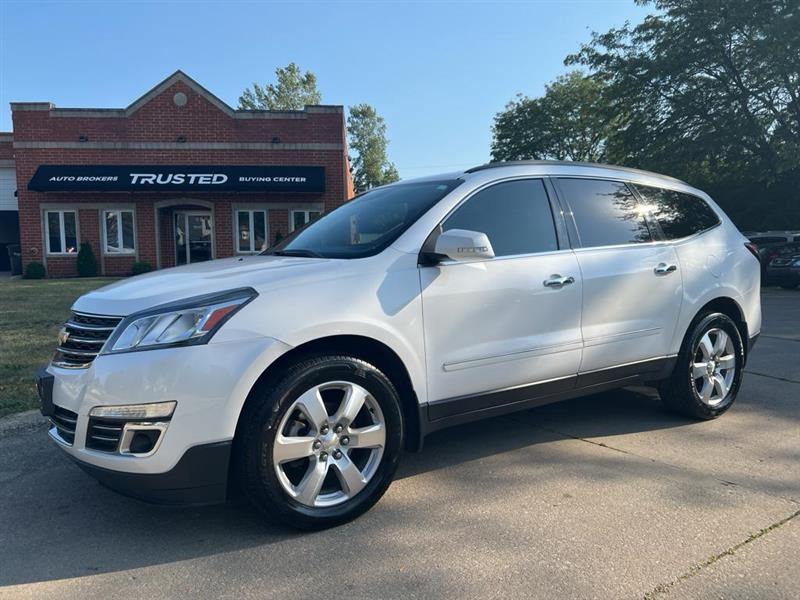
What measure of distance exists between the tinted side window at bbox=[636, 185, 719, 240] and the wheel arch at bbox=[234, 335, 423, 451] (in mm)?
2413

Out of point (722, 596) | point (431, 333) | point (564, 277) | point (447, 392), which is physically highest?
point (564, 277)

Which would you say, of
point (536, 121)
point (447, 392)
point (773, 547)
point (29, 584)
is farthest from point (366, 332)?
point (536, 121)

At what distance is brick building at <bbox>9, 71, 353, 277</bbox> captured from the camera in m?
21.1

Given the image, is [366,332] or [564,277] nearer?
[366,332]

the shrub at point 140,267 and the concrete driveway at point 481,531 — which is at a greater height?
the shrub at point 140,267

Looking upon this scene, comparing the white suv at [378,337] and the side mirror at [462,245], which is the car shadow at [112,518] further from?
the side mirror at [462,245]

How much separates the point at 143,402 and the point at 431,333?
141 cm

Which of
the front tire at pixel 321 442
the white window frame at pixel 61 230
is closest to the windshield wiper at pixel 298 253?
the front tire at pixel 321 442

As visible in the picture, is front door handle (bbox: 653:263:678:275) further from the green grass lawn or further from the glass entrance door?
the glass entrance door

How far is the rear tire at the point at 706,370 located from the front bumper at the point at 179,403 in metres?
3.11

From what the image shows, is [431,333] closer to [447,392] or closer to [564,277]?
[447,392]

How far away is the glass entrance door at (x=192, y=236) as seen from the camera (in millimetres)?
22562

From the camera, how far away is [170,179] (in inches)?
830

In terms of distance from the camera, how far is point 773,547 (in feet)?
9.04
